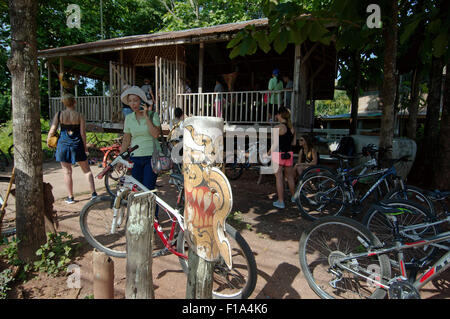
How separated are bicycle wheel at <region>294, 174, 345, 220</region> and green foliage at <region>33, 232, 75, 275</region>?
3.28 m

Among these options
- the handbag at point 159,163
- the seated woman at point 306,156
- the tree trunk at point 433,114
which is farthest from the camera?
the tree trunk at point 433,114

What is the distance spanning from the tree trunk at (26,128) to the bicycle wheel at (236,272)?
65.2 inches

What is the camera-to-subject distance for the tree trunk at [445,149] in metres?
5.12

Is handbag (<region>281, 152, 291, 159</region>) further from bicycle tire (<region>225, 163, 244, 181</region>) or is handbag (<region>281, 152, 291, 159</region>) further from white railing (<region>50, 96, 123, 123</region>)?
white railing (<region>50, 96, 123, 123</region>)

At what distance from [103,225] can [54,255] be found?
1.87 feet

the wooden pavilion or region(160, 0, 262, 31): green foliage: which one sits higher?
region(160, 0, 262, 31): green foliage

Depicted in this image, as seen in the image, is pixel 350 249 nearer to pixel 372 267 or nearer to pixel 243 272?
pixel 372 267

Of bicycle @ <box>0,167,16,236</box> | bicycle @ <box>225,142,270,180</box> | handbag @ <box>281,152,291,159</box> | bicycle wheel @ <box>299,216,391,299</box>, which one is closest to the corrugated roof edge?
bicycle @ <box>225,142,270,180</box>

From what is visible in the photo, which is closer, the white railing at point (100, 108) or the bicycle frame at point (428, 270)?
the bicycle frame at point (428, 270)

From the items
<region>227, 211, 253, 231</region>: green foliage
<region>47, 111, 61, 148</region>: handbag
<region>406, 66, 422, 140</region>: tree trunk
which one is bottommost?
<region>227, 211, 253, 231</region>: green foliage

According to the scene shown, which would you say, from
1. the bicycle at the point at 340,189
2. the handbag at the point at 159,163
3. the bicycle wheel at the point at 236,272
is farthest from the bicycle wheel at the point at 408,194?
the handbag at the point at 159,163

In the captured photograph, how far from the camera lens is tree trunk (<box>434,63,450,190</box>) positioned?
5.12 metres

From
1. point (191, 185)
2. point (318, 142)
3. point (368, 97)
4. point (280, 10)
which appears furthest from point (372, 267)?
point (368, 97)

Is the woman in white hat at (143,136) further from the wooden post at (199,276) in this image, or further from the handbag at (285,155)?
the handbag at (285,155)
